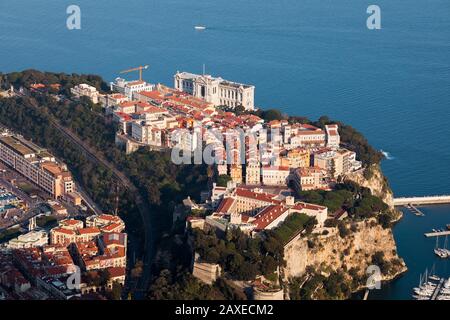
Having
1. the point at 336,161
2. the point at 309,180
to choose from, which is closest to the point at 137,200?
the point at 309,180

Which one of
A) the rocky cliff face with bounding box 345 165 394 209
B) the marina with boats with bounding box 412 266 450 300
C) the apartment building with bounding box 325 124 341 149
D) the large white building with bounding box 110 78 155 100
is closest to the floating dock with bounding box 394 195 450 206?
the rocky cliff face with bounding box 345 165 394 209

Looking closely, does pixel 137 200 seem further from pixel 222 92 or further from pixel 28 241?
pixel 222 92

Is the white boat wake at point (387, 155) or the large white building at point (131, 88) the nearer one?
the white boat wake at point (387, 155)

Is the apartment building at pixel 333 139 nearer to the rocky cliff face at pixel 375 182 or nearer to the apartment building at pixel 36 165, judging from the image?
the rocky cliff face at pixel 375 182

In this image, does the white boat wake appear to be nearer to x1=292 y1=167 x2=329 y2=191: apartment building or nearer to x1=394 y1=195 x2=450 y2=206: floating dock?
x1=394 y1=195 x2=450 y2=206: floating dock

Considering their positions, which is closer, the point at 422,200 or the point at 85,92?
the point at 422,200

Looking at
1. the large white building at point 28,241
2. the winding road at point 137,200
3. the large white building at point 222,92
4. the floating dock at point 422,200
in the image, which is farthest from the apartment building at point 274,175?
the large white building at point 222,92
